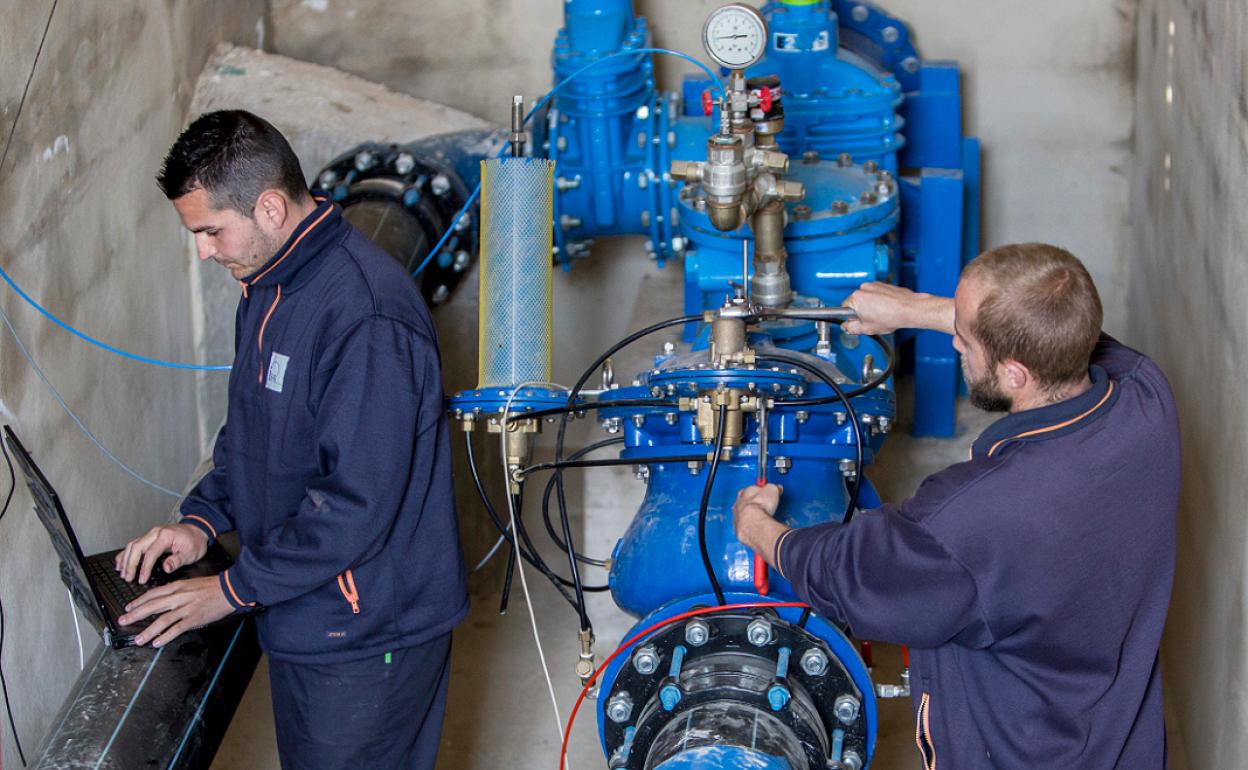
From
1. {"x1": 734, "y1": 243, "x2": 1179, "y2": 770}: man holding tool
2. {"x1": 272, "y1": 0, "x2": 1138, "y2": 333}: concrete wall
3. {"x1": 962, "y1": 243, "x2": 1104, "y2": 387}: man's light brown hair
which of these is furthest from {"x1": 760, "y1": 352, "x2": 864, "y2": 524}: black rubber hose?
{"x1": 272, "y1": 0, "x2": 1138, "y2": 333}: concrete wall

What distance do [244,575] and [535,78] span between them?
226 centimetres

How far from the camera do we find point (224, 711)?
2.45 m

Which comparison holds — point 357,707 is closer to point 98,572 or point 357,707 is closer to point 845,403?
point 98,572

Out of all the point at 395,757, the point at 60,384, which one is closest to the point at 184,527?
the point at 395,757

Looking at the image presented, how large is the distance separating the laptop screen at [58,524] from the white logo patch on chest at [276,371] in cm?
33

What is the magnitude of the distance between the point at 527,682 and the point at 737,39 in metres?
1.44

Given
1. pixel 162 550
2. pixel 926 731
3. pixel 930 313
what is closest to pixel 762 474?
pixel 930 313

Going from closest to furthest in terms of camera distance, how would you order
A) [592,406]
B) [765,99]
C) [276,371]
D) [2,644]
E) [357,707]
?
[276,371] < [357,707] < [592,406] < [2,644] < [765,99]

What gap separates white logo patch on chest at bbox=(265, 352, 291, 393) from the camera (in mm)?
2098

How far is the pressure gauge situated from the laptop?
47.3 inches

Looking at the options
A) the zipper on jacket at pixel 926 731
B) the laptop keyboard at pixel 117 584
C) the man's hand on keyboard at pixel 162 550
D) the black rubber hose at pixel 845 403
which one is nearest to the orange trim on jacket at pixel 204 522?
the man's hand on keyboard at pixel 162 550

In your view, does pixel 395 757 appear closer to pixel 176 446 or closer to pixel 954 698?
pixel 954 698

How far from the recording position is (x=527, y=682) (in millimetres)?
3252

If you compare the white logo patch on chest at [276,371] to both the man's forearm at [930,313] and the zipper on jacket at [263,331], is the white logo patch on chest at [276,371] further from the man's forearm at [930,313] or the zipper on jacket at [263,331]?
the man's forearm at [930,313]
